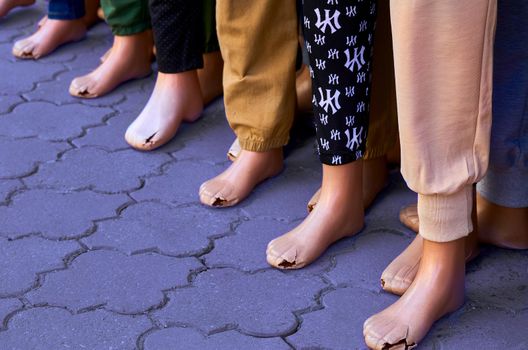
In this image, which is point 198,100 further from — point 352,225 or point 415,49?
point 415,49

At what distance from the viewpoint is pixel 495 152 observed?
2.15m

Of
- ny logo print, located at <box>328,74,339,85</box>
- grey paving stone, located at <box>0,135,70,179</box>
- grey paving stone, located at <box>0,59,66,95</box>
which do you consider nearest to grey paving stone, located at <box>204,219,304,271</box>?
ny logo print, located at <box>328,74,339,85</box>

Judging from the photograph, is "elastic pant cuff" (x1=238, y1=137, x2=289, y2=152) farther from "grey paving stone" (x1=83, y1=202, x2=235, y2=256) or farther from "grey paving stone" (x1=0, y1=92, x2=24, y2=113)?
"grey paving stone" (x1=0, y1=92, x2=24, y2=113)

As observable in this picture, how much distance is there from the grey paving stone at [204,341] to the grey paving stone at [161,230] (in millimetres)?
338

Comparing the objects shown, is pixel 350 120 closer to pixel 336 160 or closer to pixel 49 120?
pixel 336 160

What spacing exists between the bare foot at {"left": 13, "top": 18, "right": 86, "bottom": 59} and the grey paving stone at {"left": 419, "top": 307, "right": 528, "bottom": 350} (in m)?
2.07

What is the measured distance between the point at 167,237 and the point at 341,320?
1.84 feet

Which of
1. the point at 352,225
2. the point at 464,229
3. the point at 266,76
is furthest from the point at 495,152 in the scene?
the point at 266,76

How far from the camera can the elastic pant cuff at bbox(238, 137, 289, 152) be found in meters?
2.58

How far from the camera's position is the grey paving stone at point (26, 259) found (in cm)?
226

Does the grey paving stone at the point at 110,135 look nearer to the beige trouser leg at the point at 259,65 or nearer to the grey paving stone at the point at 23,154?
the grey paving stone at the point at 23,154

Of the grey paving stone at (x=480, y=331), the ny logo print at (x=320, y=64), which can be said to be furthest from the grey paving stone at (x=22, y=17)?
the grey paving stone at (x=480, y=331)

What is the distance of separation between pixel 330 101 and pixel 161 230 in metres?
0.59

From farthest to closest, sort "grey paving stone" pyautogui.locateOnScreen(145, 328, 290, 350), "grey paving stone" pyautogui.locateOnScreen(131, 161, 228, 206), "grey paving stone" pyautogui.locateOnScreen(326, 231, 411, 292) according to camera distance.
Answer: "grey paving stone" pyautogui.locateOnScreen(131, 161, 228, 206)
"grey paving stone" pyautogui.locateOnScreen(326, 231, 411, 292)
"grey paving stone" pyautogui.locateOnScreen(145, 328, 290, 350)
